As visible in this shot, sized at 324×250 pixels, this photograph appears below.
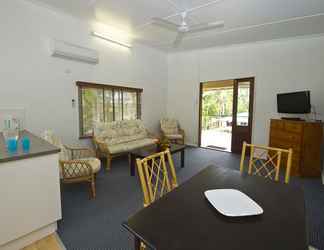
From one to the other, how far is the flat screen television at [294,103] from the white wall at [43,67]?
3.79m

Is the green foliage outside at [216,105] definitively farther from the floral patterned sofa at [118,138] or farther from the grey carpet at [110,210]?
the grey carpet at [110,210]

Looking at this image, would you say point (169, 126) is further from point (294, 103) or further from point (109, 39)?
point (294, 103)

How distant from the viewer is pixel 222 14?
3041mm

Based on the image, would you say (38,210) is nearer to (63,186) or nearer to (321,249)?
(63,186)

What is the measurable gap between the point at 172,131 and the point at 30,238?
409 cm

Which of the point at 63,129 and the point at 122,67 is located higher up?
the point at 122,67

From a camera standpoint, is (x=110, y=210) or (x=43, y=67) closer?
(x=110, y=210)

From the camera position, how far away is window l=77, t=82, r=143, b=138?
3.73 metres

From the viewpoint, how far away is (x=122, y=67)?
14.3 ft

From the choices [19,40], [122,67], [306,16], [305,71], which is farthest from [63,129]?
[305,71]

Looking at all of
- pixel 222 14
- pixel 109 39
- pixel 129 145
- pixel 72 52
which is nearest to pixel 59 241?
pixel 129 145

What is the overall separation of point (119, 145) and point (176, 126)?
224 centimetres

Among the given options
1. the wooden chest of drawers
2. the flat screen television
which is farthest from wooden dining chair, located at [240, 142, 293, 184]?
the flat screen television

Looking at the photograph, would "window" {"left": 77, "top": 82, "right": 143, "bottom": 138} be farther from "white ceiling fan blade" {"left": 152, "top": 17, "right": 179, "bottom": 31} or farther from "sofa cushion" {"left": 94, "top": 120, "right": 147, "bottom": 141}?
"white ceiling fan blade" {"left": 152, "top": 17, "right": 179, "bottom": 31}
